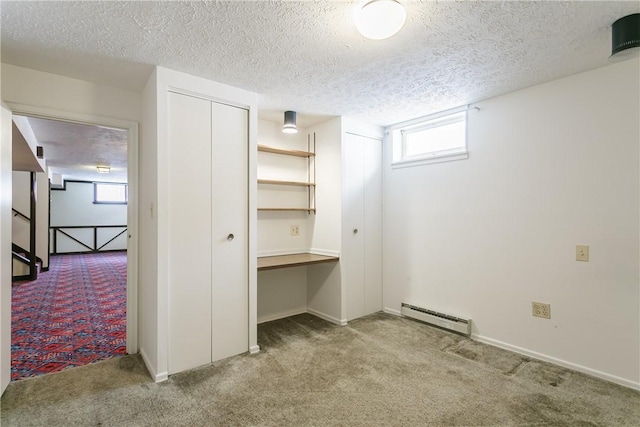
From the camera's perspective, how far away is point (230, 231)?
8.73ft

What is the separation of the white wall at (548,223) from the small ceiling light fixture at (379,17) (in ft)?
5.86

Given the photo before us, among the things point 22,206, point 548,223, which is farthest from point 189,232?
point 22,206

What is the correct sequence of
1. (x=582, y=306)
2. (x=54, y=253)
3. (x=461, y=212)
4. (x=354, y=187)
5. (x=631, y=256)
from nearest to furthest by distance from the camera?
(x=631, y=256) → (x=582, y=306) → (x=461, y=212) → (x=354, y=187) → (x=54, y=253)

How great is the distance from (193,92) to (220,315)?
72.7 inches

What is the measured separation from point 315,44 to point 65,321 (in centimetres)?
412

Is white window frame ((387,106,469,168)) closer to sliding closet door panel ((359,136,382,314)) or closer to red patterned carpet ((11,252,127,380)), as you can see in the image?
sliding closet door panel ((359,136,382,314))

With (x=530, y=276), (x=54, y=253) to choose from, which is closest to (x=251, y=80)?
(x=530, y=276)

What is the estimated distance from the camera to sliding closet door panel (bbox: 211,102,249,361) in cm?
259

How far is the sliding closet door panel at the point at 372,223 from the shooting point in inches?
149

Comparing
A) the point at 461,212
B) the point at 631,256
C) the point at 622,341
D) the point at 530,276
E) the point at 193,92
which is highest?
the point at 193,92

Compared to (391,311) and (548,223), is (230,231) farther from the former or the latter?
(548,223)

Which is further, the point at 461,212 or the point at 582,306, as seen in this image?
the point at 461,212

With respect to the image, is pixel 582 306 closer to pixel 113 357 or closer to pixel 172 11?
pixel 172 11

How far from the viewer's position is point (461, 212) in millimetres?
3164
